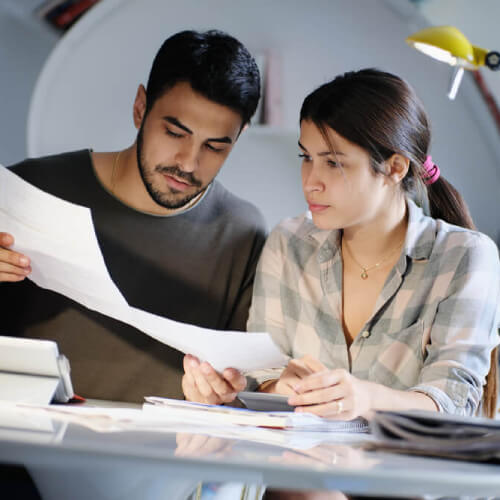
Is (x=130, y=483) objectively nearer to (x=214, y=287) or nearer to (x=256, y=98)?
(x=214, y=287)

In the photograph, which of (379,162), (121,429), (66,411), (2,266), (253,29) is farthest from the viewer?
(253,29)

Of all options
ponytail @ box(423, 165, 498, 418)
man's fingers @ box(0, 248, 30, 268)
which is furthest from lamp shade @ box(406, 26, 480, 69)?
man's fingers @ box(0, 248, 30, 268)

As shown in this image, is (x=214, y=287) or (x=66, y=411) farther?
(x=214, y=287)

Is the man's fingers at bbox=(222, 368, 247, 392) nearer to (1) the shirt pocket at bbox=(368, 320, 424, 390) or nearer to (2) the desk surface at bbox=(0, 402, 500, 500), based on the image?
(1) the shirt pocket at bbox=(368, 320, 424, 390)

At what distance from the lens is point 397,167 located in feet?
4.01

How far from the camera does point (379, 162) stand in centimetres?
120

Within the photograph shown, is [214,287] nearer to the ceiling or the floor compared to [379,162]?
nearer to the floor

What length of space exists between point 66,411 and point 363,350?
689 mm

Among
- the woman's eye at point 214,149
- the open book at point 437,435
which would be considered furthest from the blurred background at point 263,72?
the open book at point 437,435

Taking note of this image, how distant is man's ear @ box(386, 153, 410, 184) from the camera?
1.21 m

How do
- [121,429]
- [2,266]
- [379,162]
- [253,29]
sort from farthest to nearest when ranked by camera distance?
[253,29] < [379,162] < [2,266] < [121,429]

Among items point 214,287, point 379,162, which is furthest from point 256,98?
point 214,287

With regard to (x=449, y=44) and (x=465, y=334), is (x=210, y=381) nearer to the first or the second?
(x=465, y=334)

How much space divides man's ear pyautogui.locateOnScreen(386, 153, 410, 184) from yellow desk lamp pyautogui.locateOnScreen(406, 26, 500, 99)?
0.25m
